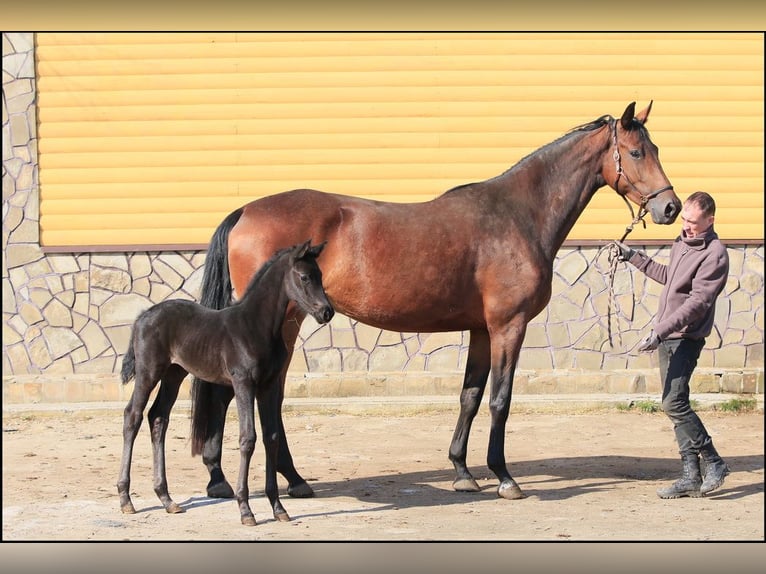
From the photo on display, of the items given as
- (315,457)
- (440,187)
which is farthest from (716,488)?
(440,187)

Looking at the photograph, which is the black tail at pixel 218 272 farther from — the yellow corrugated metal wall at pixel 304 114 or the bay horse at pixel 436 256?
the yellow corrugated metal wall at pixel 304 114

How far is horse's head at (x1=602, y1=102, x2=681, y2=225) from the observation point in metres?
7.23

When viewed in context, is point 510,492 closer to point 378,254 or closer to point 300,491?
point 300,491

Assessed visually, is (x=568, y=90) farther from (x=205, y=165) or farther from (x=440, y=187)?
(x=205, y=165)

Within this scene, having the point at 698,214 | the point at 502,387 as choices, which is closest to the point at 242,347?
the point at 502,387

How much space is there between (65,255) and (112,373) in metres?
1.24

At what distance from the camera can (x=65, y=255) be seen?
1102cm

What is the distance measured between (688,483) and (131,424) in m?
3.43

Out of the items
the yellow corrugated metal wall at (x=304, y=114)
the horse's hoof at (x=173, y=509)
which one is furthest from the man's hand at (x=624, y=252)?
the yellow corrugated metal wall at (x=304, y=114)

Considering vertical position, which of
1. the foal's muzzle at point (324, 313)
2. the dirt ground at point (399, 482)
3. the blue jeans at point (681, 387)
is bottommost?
the dirt ground at point (399, 482)

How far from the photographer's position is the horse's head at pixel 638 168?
723cm

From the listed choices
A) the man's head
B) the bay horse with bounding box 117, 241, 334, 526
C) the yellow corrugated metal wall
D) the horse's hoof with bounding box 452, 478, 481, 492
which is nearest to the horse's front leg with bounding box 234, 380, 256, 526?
the bay horse with bounding box 117, 241, 334, 526

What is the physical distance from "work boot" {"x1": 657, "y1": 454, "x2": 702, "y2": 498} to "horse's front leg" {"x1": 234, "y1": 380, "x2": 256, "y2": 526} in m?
2.64

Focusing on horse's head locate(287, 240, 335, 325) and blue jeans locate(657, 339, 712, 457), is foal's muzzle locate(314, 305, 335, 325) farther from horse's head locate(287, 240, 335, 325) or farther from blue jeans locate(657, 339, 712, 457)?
blue jeans locate(657, 339, 712, 457)
